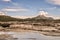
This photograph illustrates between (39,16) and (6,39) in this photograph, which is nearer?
(6,39)

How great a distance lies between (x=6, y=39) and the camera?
27375 mm

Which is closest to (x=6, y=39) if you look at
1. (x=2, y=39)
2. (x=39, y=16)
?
(x=2, y=39)

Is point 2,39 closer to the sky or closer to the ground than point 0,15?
closer to the ground

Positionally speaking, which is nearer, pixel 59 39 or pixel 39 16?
pixel 59 39

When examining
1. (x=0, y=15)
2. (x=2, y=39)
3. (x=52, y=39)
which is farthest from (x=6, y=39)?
(x=0, y=15)

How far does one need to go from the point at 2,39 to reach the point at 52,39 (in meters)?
6.55

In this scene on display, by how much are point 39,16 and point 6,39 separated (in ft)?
288

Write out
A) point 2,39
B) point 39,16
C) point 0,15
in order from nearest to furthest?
point 2,39, point 0,15, point 39,16

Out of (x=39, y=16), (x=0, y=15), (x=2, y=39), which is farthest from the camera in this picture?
(x=39, y=16)

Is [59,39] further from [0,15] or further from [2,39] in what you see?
[0,15]

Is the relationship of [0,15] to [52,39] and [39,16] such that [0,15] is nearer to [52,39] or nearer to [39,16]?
[39,16]

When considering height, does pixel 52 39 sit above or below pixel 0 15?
below

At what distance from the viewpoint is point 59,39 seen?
2839 centimetres

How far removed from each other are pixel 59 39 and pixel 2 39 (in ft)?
24.2
